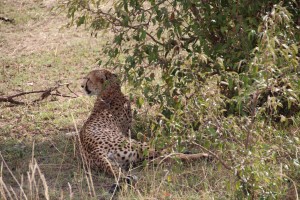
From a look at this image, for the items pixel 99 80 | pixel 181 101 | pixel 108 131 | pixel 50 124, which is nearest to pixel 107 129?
pixel 108 131

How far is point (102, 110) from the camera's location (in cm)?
652

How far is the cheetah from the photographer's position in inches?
221

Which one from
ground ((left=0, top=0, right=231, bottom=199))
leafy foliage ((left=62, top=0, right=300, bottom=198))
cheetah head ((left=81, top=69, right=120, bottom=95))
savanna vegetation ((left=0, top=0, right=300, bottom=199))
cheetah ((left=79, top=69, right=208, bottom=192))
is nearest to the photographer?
leafy foliage ((left=62, top=0, right=300, bottom=198))

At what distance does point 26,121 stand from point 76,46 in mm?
2681

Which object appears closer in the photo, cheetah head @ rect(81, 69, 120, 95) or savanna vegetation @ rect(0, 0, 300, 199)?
savanna vegetation @ rect(0, 0, 300, 199)

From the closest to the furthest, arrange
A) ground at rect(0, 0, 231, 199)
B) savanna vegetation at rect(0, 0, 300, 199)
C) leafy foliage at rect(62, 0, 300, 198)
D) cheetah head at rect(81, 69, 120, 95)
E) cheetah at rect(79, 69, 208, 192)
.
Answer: leafy foliage at rect(62, 0, 300, 198)
savanna vegetation at rect(0, 0, 300, 199)
ground at rect(0, 0, 231, 199)
cheetah at rect(79, 69, 208, 192)
cheetah head at rect(81, 69, 120, 95)

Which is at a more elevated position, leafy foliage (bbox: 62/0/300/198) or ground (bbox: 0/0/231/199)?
leafy foliage (bbox: 62/0/300/198)

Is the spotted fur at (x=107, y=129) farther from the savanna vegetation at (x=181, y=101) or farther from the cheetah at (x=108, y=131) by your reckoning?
the savanna vegetation at (x=181, y=101)

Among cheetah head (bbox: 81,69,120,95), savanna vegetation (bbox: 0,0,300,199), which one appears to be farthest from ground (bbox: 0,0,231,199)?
cheetah head (bbox: 81,69,120,95)

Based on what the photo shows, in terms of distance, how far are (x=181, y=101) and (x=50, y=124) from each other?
10.1 feet

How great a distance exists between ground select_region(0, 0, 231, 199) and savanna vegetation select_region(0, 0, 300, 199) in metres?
0.02

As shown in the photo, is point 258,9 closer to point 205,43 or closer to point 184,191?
point 205,43

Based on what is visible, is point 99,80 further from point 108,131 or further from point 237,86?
point 237,86

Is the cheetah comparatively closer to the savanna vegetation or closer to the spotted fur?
the spotted fur
